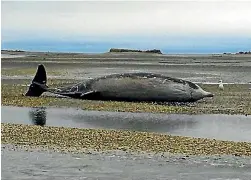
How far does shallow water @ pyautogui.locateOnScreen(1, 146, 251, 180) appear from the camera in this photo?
861 centimetres

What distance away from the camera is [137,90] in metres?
21.0

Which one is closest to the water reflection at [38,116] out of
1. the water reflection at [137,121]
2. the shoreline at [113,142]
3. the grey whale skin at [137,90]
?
the water reflection at [137,121]

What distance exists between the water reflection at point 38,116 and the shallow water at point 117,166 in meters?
4.23

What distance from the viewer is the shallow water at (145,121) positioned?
1368 cm

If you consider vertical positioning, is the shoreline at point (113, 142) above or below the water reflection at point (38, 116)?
below

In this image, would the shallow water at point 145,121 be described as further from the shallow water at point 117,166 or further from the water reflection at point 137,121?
the shallow water at point 117,166

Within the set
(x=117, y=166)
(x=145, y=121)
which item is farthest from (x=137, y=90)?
(x=117, y=166)

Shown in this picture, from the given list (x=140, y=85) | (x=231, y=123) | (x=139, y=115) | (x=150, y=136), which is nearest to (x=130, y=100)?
(x=140, y=85)

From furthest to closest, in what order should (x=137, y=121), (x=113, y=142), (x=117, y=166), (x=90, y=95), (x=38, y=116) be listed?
(x=90, y=95)
(x=38, y=116)
(x=137, y=121)
(x=113, y=142)
(x=117, y=166)

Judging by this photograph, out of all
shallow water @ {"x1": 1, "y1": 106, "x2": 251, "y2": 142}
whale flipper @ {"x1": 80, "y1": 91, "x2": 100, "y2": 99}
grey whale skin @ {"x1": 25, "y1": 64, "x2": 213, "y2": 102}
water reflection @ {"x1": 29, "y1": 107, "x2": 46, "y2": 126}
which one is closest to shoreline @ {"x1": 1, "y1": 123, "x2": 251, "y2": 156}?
shallow water @ {"x1": 1, "y1": 106, "x2": 251, "y2": 142}

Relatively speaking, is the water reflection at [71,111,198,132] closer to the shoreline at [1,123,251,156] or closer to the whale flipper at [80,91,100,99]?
the shoreline at [1,123,251,156]

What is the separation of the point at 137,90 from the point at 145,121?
18.2 ft

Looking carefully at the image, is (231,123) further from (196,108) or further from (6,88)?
(6,88)

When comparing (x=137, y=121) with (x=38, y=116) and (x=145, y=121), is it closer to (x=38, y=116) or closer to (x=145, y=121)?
(x=145, y=121)
